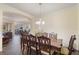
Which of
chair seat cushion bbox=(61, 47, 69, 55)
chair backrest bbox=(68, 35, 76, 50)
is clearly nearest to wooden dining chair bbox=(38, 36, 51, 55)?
chair seat cushion bbox=(61, 47, 69, 55)

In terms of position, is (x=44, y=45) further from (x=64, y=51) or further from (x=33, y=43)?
(x=64, y=51)

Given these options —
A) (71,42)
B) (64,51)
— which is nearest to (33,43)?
(64,51)

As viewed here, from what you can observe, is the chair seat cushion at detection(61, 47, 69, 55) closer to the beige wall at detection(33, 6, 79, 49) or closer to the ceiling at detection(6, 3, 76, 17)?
the beige wall at detection(33, 6, 79, 49)

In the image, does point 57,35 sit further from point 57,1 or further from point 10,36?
point 10,36

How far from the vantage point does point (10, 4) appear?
2.04 meters

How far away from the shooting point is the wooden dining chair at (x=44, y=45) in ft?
6.81

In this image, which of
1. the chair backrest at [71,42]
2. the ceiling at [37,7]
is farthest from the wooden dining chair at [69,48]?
the ceiling at [37,7]

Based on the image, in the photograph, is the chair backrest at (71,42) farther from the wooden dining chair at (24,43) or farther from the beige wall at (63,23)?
the wooden dining chair at (24,43)

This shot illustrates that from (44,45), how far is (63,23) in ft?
1.69

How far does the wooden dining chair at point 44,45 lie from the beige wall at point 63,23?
0.16 m

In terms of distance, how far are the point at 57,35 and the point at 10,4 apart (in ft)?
3.23

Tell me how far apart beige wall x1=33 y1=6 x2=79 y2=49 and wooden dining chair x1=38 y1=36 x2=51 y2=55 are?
0.16 metres

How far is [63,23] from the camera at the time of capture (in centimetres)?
207

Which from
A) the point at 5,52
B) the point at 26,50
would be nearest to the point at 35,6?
the point at 26,50
